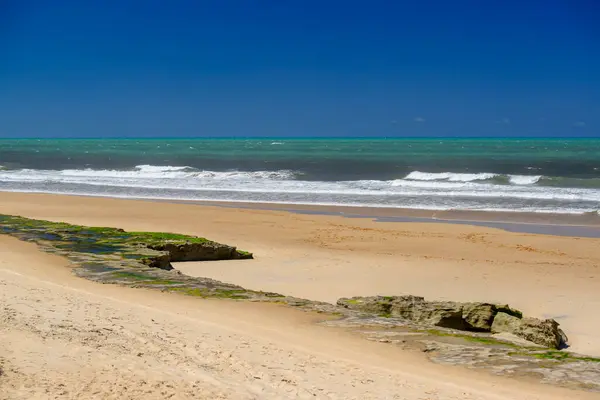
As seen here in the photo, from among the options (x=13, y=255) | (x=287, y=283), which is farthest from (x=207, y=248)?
(x=13, y=255)

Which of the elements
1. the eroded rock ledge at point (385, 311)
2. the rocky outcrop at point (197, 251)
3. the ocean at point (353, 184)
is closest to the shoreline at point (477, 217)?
the ocean at point (353, 184)

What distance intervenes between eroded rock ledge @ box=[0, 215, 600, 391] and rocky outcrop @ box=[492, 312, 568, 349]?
1 cm

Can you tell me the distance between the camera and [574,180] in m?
36.9

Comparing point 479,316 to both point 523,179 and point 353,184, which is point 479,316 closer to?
point 353,184

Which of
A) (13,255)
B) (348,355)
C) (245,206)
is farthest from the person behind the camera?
(245,206)

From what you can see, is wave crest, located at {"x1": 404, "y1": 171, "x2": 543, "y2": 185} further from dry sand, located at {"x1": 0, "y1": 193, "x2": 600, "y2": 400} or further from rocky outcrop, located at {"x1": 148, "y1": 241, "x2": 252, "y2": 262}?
rocky outcrop, located at {"x1": 148, "y1": 241, "x2": 252, "y2": 262}

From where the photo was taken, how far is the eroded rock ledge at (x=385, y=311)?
6.11 metres

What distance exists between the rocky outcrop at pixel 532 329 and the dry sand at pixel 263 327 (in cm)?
43

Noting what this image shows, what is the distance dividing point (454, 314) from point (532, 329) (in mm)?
955

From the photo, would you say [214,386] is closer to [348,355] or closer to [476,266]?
[348,355]

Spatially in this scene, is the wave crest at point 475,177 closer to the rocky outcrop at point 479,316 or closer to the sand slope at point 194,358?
the rocky outcrop at point 479,316

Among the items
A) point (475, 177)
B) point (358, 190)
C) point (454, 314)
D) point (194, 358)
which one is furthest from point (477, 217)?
point (475, 177)

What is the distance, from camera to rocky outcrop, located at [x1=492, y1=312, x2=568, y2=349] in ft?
25.9

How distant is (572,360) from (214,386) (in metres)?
3.40
